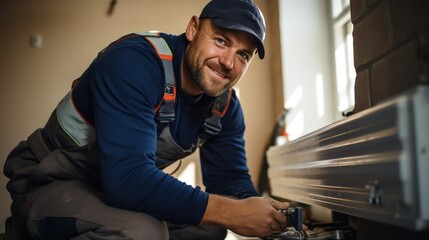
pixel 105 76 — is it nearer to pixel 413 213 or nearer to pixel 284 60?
pixel 413 213

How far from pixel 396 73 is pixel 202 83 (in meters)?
0.58

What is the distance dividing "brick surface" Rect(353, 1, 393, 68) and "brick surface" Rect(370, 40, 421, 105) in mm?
33

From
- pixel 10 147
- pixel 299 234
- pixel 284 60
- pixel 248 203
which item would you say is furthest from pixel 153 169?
pixel 10 147

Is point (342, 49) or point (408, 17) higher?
point (342, 49)

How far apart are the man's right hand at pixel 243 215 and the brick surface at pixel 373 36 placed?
46 centimetres

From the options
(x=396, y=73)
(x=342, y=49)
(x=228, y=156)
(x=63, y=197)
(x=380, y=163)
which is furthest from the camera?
(x=342, y=49)

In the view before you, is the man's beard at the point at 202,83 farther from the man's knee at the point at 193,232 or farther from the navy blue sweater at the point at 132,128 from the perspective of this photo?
the man's knee at the point at 193,232

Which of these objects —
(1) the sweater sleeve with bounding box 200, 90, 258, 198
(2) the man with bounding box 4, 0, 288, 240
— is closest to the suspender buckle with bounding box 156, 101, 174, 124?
(2) the man with bounding box 4, 0, 288, 240

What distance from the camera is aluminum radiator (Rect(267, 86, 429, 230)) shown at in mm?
684

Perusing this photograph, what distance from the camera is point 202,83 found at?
1.28 m

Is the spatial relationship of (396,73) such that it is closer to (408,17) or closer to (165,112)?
(408,17)

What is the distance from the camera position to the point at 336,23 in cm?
250

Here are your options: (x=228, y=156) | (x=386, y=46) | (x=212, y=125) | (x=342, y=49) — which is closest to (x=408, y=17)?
(x=386, y=46)

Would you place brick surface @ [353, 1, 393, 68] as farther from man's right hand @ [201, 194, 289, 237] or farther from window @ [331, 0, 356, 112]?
window @ [331, 0, 356, 112]
